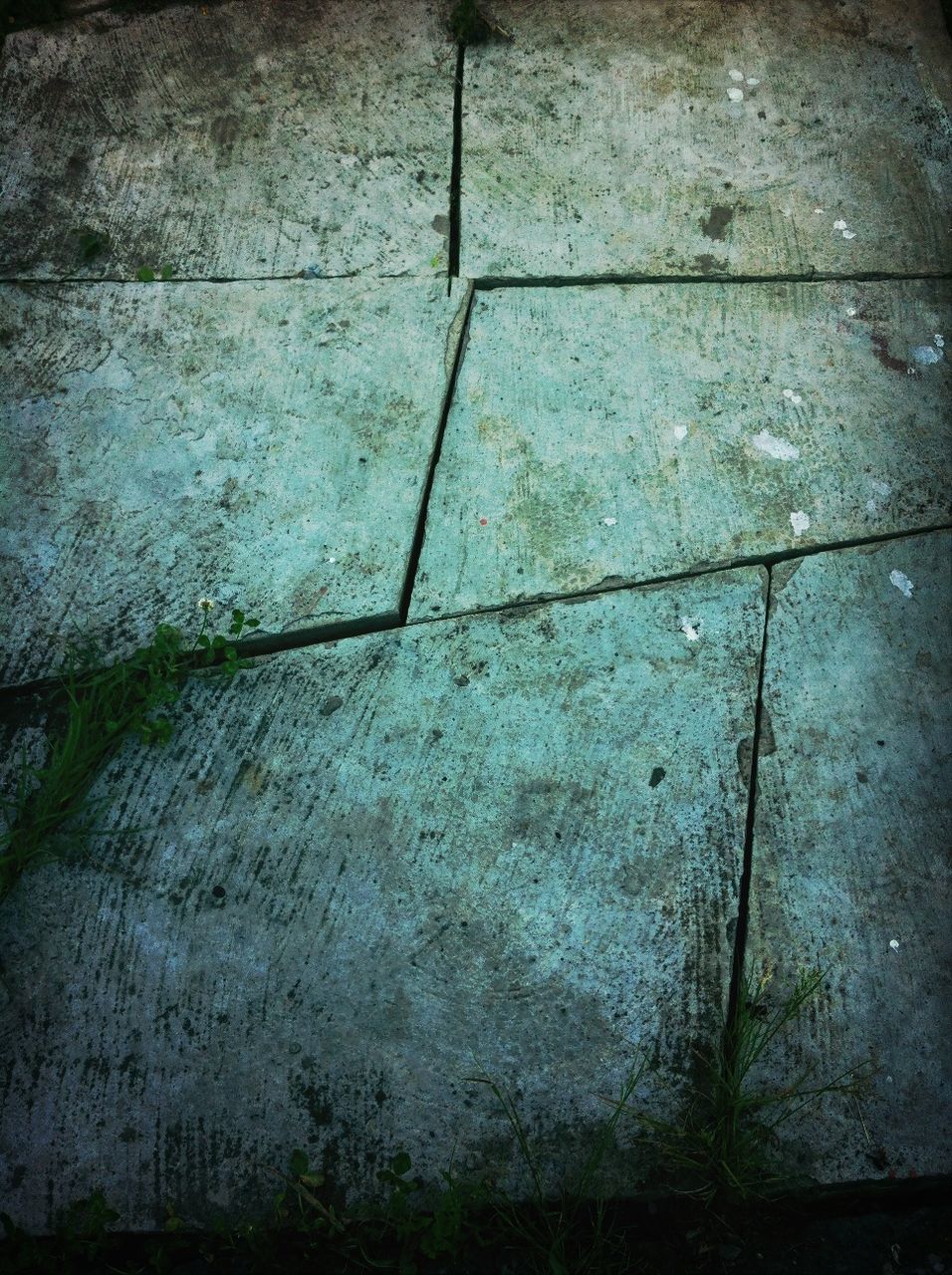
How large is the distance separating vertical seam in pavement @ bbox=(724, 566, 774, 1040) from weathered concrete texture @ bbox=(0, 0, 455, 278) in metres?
1.46

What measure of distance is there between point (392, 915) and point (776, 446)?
152 cm

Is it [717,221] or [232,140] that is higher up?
[232,140]

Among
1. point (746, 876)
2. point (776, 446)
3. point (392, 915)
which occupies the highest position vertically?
point (776, 446)

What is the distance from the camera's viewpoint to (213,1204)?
5.43ft

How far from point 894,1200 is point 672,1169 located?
1.41 ft

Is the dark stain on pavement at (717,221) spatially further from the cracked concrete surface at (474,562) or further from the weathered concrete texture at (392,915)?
the weathered concrete texture at (392,915)

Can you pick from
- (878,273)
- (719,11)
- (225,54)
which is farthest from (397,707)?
(719,11)

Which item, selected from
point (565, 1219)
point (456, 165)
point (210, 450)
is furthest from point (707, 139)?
point (565, 1219)

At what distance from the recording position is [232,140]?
2.72 m

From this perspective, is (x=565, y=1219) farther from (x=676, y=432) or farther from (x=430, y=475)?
(x=676, y=432)

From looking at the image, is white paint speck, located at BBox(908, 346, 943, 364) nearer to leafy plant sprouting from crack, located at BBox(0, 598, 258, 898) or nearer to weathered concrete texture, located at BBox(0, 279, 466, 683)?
weathered concrete texture, located at BBox(0, 279, 466, 683)

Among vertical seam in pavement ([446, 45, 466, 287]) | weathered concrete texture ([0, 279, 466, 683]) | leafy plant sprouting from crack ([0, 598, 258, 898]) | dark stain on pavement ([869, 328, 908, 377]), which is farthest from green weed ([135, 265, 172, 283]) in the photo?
dark stain on pavement ([869, 328, 908, 377])

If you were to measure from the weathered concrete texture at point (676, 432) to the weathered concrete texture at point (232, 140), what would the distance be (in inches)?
19.8

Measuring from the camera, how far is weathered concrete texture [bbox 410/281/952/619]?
2.22 m
